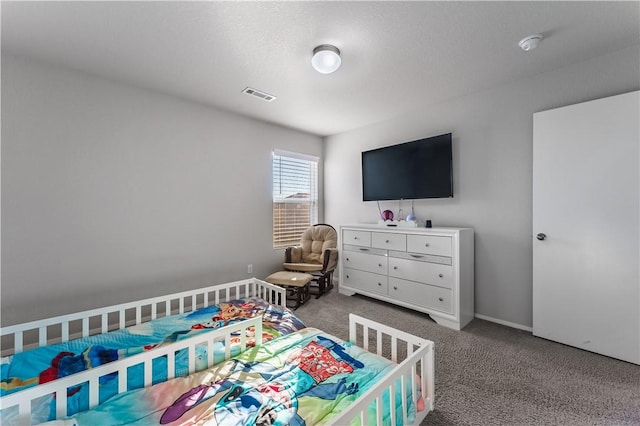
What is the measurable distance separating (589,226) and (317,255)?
2908 mm

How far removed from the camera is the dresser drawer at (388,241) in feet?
9.94

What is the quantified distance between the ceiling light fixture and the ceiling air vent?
0.90m

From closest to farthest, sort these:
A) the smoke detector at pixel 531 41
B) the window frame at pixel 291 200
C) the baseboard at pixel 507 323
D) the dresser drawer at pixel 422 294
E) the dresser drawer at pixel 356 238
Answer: the smoke detector at pixel 531 41 → the baseboard at pixel 507 323 → the dresser drawer at pixel 422 294 → the dresser drawer at pixel 356 238 → the window frame at pixel 291 200

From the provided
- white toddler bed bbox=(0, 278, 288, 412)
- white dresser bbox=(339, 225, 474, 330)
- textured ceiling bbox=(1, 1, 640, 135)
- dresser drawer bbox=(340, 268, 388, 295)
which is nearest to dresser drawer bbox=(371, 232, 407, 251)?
white dresser bbox=(339, 225, 474, 330)

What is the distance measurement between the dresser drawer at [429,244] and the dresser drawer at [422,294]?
37cm

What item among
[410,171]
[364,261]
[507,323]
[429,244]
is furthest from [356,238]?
[507,323]

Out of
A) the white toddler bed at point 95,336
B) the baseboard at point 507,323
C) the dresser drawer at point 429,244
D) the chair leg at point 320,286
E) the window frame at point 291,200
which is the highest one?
the window frame at point 291,200

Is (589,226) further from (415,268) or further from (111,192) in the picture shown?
(111,192)

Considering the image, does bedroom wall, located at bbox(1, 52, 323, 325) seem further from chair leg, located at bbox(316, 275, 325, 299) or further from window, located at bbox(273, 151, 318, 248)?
chair leg, located at bbox(316, 275, 325, 299)

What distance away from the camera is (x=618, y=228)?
2029 millimetres

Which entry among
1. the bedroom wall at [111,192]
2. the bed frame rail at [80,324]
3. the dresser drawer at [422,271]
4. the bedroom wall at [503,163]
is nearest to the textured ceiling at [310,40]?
the bedroom wall at [503,163]

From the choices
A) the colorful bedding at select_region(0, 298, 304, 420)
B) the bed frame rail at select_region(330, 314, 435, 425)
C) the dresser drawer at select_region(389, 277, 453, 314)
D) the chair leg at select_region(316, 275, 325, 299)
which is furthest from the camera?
the chair leg at select_region(316, 275, 325, 299)

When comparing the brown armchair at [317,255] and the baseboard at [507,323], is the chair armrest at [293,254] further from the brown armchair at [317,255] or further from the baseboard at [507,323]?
the baseboard at [507,323]

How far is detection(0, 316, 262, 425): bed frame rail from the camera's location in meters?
1.04
